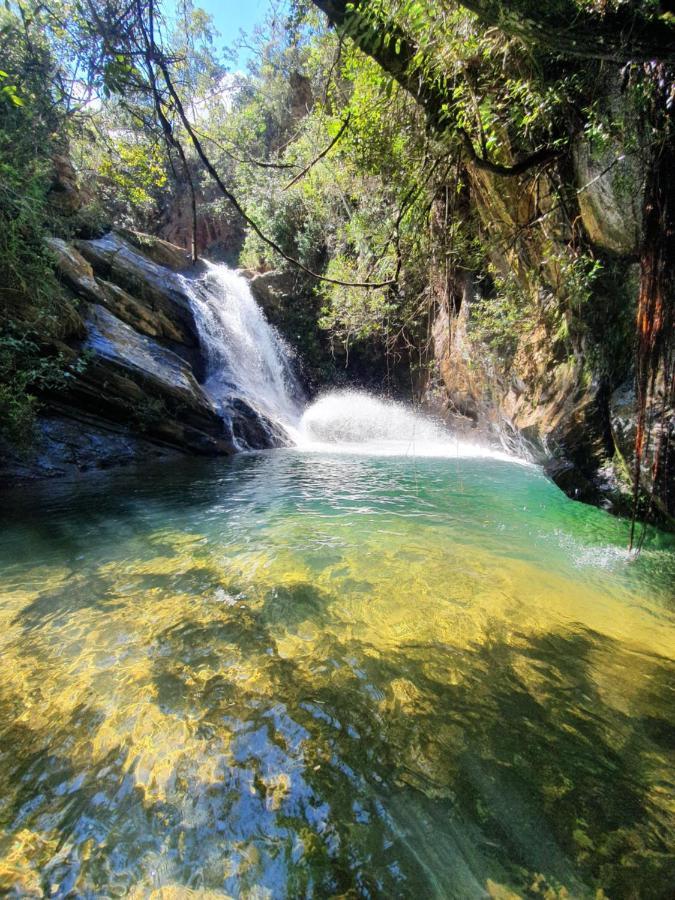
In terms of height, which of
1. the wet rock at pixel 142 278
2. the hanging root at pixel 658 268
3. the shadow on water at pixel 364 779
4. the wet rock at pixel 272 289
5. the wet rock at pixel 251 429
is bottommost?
the shadow on water at pixel 364 779

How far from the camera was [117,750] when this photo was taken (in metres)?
1.87

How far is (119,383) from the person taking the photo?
952 centimetres

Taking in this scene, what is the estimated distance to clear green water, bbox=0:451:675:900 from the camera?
1.44 metres

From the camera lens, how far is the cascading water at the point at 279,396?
13.3m

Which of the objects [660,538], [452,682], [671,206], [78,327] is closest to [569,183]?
[671,206]

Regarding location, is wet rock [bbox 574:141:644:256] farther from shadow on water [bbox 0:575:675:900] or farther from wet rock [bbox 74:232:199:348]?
wet rock [bbox 74:232:199:348]

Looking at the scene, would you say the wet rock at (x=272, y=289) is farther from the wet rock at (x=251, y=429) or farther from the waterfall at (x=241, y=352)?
the wet rock at (x=251, y=429)

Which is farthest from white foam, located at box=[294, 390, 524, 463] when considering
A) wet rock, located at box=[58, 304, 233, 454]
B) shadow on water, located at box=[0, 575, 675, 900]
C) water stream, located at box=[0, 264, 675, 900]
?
shadow on water, located at box=[0, 575, 675, 900]

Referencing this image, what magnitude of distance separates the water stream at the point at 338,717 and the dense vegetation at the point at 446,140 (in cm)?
201

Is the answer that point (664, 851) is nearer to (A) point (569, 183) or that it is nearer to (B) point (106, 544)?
(B) point (106, 544)

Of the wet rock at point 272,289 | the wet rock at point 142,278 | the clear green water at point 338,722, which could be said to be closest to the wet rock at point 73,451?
the clear green water at point 338,722

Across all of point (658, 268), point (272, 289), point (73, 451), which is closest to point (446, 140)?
point (658, 268)

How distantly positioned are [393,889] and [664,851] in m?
0.98

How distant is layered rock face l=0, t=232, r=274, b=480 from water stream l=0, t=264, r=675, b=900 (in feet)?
15.8
